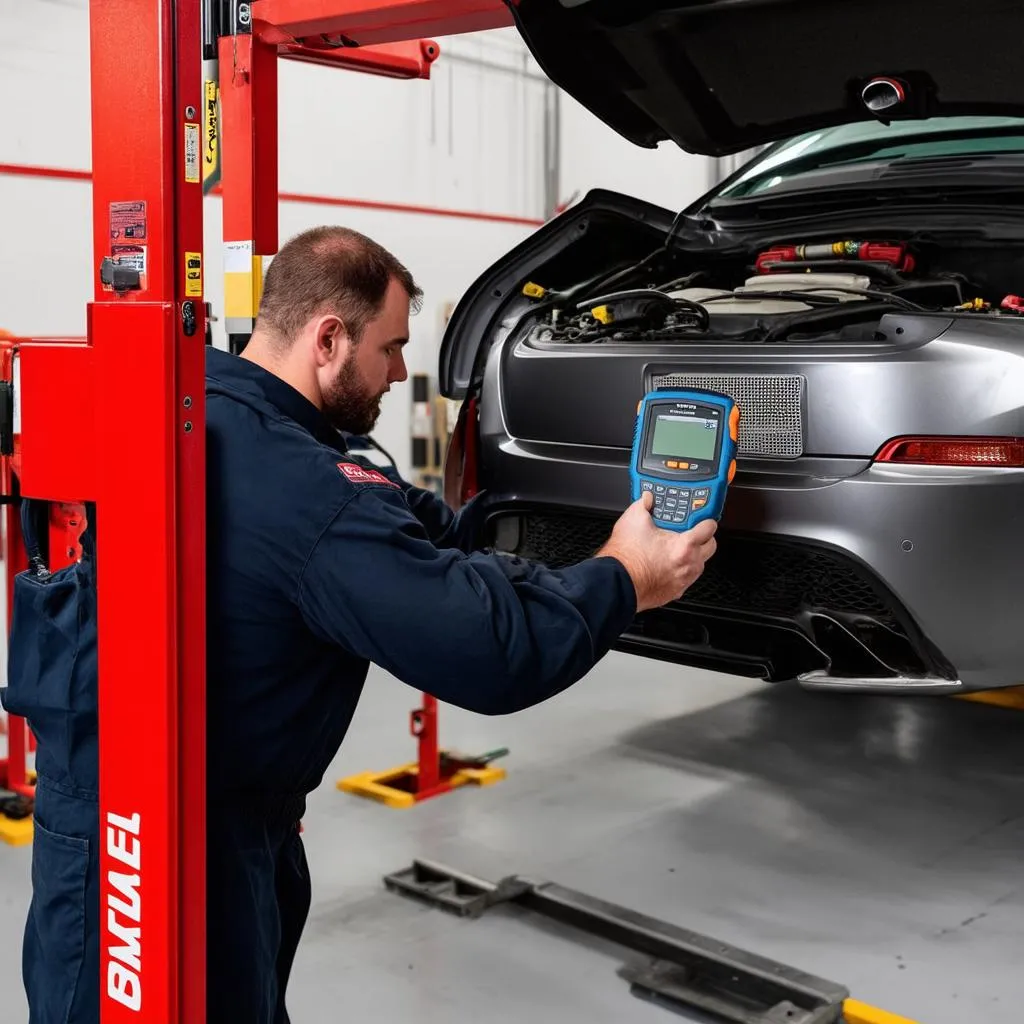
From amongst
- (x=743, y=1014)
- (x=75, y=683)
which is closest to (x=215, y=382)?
(x=75, y=683)

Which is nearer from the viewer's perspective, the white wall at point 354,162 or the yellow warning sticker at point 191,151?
the yellow warning sticker at point 191,151

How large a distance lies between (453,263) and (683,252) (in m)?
6.49

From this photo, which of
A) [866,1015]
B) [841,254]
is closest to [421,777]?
[866,1015]

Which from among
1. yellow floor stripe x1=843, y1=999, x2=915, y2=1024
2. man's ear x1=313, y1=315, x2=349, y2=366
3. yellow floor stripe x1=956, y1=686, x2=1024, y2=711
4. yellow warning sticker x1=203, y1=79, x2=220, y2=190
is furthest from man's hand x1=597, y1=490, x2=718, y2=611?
yellow floor stripe x1=956, y1=686, x2=1024, y2=711

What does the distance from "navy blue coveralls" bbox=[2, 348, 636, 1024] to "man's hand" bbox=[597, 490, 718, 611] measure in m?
0.07

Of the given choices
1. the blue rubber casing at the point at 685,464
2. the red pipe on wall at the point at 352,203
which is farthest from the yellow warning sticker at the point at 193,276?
the red pipe on wall at the point at 352,203

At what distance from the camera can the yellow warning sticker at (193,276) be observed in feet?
5.22

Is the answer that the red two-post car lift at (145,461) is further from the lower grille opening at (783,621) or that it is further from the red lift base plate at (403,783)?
the red lift base plate at (403,783)

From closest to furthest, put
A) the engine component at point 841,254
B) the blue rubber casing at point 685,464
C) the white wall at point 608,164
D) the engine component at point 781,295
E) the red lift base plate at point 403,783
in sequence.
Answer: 1. the blue rubber casing at point 685,464
2. the engine component at point 781,295
3. the engine component at point 841,254
4. the red lift base plate at point 403,783
5. the white wall at point 608,164

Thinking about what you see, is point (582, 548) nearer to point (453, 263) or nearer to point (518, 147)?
point (453, 263)

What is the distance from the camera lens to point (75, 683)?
178cm

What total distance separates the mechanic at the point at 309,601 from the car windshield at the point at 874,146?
1917 mm

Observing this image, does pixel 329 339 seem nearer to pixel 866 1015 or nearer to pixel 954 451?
pixel 954 451

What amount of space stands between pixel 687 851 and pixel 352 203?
666cm
